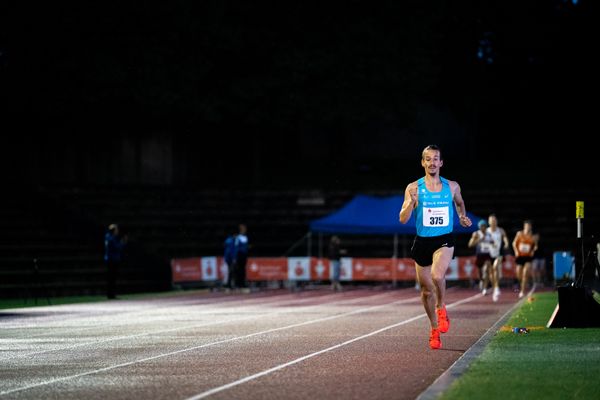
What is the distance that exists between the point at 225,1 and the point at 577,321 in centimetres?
3855

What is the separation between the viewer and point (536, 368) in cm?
1250

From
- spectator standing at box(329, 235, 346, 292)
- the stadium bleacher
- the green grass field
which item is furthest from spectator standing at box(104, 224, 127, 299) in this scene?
the green grass field

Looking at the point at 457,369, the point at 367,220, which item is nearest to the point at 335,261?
the point at 367,220

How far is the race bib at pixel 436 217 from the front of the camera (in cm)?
1531

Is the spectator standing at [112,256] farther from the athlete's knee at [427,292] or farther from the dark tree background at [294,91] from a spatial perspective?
the athlete's knee at [427,292]

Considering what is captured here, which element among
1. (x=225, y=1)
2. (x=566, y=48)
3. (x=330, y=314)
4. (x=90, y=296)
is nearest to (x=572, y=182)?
(x=566, y=48)

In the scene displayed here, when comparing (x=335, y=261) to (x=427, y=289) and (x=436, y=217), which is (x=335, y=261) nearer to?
(x=427, y=289)

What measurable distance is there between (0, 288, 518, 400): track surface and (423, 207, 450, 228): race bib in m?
1.58

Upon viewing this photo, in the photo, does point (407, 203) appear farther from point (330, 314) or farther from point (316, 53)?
point (316, 53)

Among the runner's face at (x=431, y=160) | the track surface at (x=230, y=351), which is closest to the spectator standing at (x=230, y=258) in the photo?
the track surface at (x=230, y=351)

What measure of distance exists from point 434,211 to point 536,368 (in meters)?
3.31

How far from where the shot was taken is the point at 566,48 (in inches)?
2576

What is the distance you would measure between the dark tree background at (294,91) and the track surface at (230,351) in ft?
75.6

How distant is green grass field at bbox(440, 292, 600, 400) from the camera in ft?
34.4
